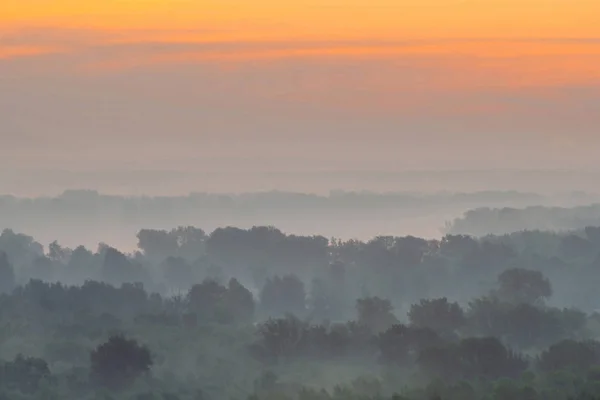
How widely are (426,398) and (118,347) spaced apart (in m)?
35.1

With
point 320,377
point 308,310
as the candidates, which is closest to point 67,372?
point 320,377

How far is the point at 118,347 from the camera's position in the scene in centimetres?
11512

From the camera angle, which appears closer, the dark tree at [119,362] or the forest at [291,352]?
the forest at [291,352]

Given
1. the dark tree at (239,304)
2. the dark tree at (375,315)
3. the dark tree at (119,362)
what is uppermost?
the dark tree at (239,304)

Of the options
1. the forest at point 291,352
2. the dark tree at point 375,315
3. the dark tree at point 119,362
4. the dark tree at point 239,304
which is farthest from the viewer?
the dark tree at point 239,304

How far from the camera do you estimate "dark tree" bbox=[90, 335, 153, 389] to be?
107938 mm

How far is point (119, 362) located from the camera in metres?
111

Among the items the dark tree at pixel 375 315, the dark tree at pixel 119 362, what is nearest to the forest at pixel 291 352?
the dark tree at pixel 119 362

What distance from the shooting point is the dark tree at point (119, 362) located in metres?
108

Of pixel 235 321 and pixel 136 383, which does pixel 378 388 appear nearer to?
pixel 136 383

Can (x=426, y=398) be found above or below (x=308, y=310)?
below

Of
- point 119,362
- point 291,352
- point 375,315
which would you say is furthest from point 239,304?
point 119,362

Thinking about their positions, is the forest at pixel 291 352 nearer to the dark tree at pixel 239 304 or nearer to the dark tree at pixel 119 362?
the dark tree at pixel 119 362

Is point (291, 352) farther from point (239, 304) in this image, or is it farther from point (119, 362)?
point (239, 304)
